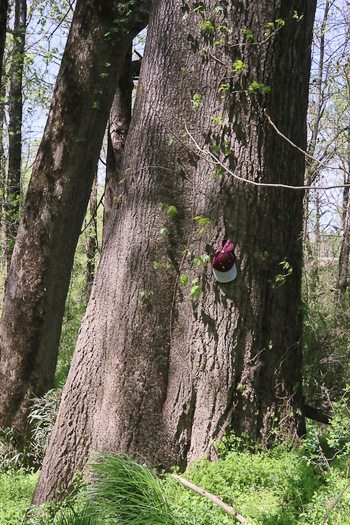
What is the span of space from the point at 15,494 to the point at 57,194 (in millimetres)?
3040

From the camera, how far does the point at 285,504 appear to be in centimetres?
318

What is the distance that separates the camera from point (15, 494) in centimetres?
457

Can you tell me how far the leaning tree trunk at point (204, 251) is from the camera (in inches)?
145

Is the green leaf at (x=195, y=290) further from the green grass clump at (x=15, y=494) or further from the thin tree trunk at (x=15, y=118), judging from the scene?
the thin tree trunk at (x=15, y=118)

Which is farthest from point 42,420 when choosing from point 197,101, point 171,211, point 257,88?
point 257,88

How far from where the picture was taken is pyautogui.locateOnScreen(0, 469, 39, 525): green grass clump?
13.2 ft

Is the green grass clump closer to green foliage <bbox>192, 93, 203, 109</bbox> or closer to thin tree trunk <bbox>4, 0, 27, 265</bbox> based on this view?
green foliage <bbox>192, 93, 203, 109</bbox>

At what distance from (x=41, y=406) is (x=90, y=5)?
4405 mm

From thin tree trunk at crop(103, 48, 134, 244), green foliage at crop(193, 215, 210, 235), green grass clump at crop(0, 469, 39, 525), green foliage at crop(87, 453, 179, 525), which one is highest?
thin tree trunk at crop(103, 48, 134, 244)

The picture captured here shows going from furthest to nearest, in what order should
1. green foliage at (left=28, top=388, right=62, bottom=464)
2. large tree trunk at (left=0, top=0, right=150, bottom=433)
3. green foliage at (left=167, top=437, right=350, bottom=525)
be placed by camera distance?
large tree trunk at (left=0, top=0, right=150, bottom=433) → green foliage at (left=28, top=388, right=62, bottom=464) → green foliage at (left=167, top=437, right=350, bottom=525)

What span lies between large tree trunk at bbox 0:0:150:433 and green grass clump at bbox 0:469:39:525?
58 centimetres

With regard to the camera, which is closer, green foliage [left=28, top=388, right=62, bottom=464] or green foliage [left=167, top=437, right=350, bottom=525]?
green foliage [left=167, top=437, right=350, bottom=525]

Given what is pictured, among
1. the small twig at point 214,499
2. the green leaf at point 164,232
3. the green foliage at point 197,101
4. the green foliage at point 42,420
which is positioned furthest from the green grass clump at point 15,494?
the green foliage at point 197,101

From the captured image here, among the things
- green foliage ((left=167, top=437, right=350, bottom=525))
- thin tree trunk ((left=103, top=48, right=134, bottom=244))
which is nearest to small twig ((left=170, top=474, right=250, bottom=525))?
green foliage ((left=167, top=437, right=350, bottom=525))
